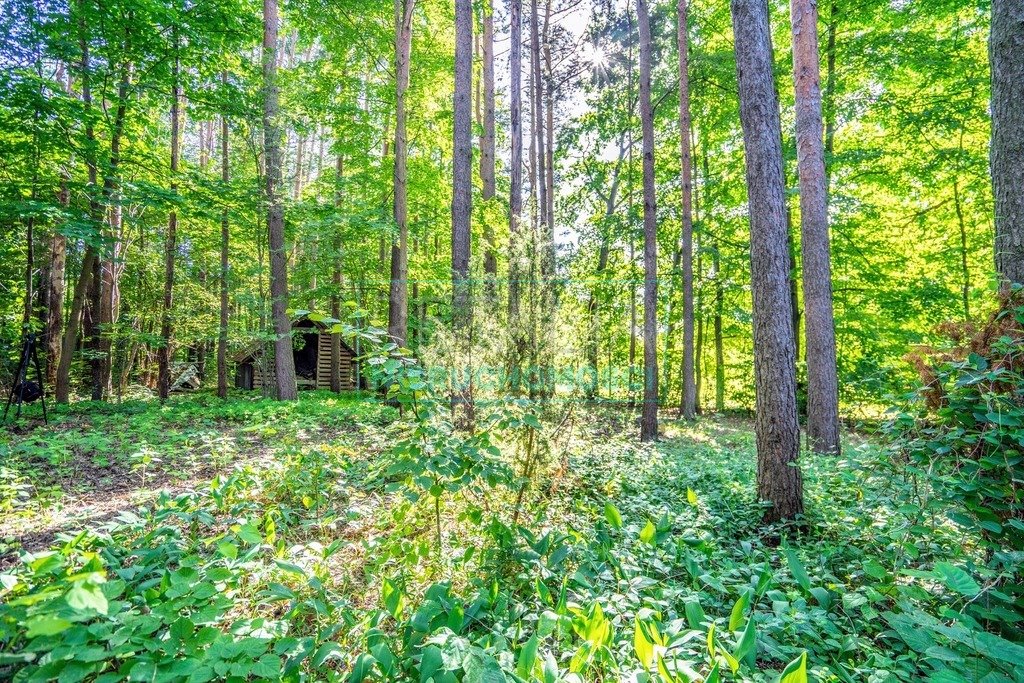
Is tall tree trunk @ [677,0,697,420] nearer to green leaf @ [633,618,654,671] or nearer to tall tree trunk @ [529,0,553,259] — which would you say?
tall tree trunk @ [529,0,553,259]

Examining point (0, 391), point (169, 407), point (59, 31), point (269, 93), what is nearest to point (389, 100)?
point (269, 93)

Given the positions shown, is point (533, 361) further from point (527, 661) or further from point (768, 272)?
point (527, 661)

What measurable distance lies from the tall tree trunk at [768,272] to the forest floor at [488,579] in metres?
0.43

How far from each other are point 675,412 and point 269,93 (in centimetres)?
1311

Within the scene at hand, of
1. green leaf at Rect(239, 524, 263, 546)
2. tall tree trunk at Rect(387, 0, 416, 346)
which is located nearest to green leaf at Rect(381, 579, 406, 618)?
green leaf at Rect(239, 524, 263, 546)

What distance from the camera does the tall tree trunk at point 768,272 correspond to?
329cm

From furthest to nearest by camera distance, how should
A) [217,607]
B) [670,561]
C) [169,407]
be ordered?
[169,407] < [670,561] < [217,607]

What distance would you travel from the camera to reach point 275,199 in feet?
29.0

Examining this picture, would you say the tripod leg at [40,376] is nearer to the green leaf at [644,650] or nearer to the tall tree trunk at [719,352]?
the green leaf at [644,650]

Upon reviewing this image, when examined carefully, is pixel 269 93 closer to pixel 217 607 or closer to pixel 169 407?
pixel 169 407

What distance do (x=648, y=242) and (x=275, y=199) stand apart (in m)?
7.44

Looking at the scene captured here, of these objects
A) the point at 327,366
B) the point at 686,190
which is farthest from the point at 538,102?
the point at 327,366

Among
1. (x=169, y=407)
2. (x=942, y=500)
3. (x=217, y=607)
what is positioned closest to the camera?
(x=217, y=607)

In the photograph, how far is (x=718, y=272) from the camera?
13.3 meters
